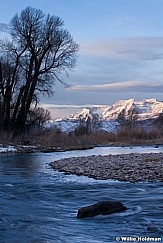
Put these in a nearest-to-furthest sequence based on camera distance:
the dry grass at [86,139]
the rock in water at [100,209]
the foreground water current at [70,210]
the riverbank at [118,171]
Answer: the foreground water current at [70,210]
the rock in water at [100,209]
the riverbank at [118,171]
the dry grass at [86,139]

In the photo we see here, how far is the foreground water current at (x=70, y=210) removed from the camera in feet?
28.0

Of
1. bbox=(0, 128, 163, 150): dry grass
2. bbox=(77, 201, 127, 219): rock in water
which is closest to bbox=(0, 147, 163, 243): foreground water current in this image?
bbox=(77, 201, 127, 219): rock in water

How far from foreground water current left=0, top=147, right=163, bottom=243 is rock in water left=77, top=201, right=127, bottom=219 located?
0.19 meters

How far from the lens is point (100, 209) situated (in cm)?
1020

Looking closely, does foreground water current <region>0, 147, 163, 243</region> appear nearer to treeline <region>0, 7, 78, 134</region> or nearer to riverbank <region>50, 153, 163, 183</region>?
riverbank <region>50, 153, 163, 183</region>

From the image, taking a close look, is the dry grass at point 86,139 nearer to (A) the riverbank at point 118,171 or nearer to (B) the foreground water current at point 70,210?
(A) the riverbank at point 118,171

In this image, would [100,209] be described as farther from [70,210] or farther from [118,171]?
[118,171]

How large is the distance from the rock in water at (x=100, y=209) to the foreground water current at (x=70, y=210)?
19cm

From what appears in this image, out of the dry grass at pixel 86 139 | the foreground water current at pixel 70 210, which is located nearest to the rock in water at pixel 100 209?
the foreground water current at pixel 70 210

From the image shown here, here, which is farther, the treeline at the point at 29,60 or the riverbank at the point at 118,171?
the treeline at the point at 29,60

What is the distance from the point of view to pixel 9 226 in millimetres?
9242

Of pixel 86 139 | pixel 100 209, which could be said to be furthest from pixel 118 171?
pixel 86 139

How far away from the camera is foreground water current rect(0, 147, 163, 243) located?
336 inches

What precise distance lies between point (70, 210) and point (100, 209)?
118cm
